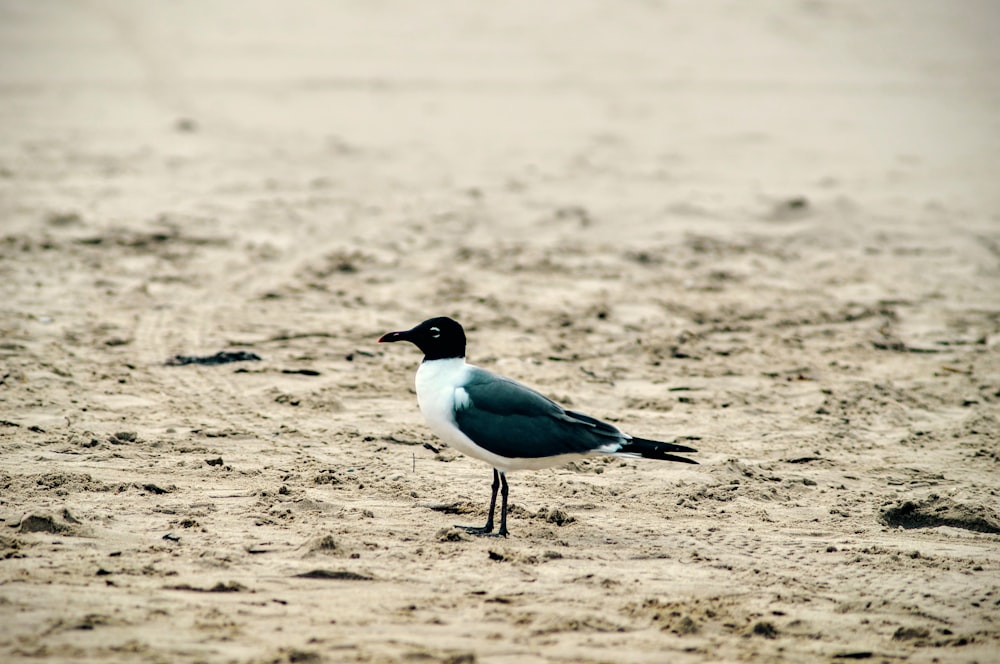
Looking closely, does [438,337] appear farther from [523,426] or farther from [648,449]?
[648,449]

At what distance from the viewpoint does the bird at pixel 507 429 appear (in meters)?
4.93

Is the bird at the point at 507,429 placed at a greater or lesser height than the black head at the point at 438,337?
lesser

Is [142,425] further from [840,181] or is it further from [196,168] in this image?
[840,181]

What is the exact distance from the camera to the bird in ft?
16.2

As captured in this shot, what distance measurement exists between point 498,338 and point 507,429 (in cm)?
262

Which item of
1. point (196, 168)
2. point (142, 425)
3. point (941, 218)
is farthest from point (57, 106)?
point (941, 218)

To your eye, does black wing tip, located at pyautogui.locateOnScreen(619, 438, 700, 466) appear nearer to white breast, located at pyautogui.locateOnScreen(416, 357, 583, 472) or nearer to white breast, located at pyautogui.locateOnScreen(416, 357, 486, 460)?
white breast, located at pyautogui.locateOnScreen(416, 357, 583, 472)

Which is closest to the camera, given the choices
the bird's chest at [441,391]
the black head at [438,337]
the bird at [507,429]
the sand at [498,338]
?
the sand at [498,338]

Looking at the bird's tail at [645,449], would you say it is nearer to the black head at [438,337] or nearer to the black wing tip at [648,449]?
the black wing tip at [648,449]

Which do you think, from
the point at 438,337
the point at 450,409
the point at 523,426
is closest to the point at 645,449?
the point at 523,426

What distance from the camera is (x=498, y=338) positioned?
7.54 meters

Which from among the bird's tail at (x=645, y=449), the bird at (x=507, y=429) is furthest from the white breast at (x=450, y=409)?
the bird's tail at (x=645, y=449)

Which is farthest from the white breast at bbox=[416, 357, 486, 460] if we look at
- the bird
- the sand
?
the sand

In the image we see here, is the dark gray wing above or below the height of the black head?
below
